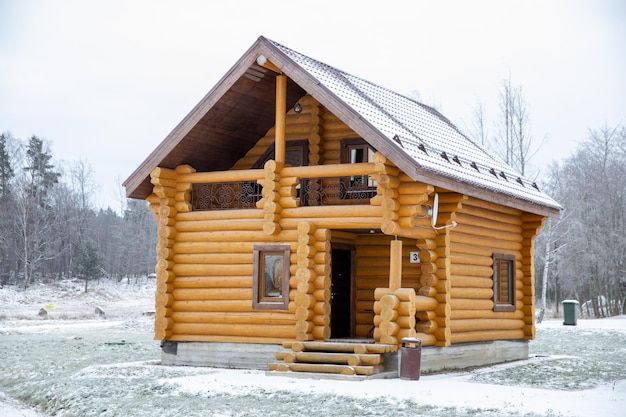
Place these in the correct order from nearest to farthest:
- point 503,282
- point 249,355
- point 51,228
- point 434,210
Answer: point 434,210 < point 249,355 < point 503,282 < point 51,228

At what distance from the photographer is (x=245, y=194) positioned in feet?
61.6

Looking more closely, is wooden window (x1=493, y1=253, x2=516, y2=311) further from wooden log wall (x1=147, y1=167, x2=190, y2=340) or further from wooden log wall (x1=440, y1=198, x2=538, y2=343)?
wooden log wall (x1=147, y1=167, x2=190, y2=340)

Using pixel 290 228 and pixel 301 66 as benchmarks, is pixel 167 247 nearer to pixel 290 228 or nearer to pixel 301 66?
pixel 290 228

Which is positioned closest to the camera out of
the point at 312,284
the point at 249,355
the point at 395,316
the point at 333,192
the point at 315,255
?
the point at 395,316

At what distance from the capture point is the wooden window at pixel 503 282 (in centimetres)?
2008

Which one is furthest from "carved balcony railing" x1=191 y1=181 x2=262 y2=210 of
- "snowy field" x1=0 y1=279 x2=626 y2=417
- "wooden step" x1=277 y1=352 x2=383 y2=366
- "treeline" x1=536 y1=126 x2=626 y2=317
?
"treeline" x1=536 y1=126 x2=626 y2=317

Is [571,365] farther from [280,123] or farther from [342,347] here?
[280,123]

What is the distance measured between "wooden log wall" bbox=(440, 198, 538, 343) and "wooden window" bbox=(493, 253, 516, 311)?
0.19 meters

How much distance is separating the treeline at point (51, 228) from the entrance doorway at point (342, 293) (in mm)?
37477

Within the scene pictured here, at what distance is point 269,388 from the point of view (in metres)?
13.5

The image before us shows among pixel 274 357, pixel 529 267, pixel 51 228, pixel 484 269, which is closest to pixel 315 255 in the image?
pixel 274 357

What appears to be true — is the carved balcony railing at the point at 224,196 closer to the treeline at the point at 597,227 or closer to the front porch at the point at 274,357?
the front porch at the point at 274,357

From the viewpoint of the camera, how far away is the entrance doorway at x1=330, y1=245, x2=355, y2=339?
1894 cm

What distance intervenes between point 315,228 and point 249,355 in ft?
9.89
